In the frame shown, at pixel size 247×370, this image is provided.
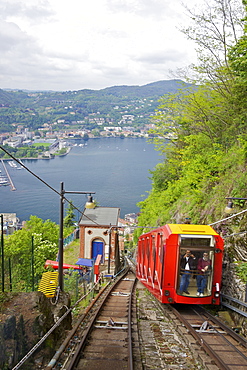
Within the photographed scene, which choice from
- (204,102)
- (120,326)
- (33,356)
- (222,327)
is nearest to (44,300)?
(33,356)

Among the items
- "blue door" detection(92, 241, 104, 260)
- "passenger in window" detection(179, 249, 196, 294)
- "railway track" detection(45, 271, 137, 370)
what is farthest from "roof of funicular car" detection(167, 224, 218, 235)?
"blue door" detection(92, 241, 104, 260)

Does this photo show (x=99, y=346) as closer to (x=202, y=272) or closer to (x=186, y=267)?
(x=186, y=267)

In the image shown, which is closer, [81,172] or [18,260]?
[18,260]

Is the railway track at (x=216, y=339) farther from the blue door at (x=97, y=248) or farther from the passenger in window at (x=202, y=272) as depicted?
the blue door at (x=97, y=248)

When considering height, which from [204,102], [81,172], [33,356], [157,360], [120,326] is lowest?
[81,172]

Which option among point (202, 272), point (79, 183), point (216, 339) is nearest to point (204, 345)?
point (216, 339)

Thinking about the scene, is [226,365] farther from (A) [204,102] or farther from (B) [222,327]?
(A) [204,102]
